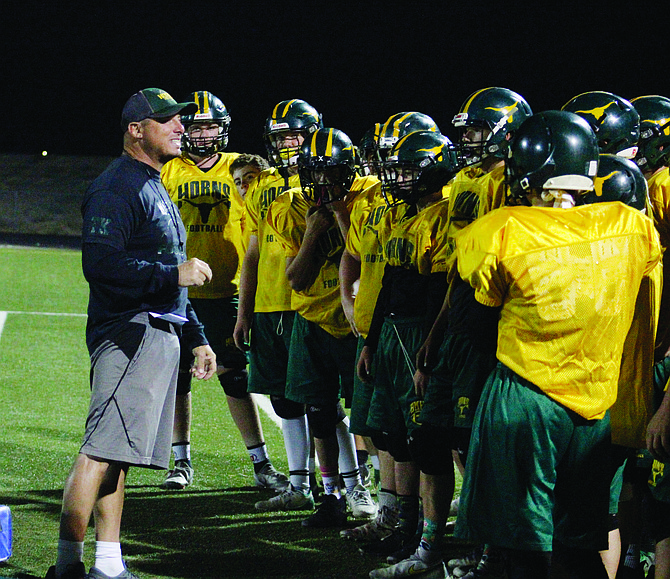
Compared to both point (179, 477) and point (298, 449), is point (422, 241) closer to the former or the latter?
point (298, 449)

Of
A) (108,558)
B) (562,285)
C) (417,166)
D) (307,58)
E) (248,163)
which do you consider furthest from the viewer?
(307,58)

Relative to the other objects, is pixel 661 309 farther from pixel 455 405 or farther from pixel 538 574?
pixel 538 574

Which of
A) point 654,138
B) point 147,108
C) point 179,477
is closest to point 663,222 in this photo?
point 654,138

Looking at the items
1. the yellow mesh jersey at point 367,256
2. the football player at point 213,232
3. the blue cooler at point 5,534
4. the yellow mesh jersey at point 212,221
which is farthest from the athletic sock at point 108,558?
the yellow mesh jersey at point 212,221

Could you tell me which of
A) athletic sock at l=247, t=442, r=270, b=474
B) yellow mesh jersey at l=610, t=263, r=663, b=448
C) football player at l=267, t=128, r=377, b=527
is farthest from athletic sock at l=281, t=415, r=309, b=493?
yellow mesh jersey at l=610, t=263, r=663, b=448

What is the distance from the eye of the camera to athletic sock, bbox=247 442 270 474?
5.69 metres

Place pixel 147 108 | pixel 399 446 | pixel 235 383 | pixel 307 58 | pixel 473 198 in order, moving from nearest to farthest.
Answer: pixel 147 108 → pixel 473 198 → pixel 399 446 → pixel 235 383 → pixel 307 58

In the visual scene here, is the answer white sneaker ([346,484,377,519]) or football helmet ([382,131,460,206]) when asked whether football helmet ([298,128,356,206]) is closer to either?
football helmet ([382,131,460,206])

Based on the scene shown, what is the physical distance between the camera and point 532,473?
2.90m

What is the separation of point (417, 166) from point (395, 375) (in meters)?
0.94

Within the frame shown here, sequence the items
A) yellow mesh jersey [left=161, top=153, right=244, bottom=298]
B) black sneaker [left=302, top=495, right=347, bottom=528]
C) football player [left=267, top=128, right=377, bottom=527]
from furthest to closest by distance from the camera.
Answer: yellow mesh jersey [left=161, top=153, right=244, bottom=298] → football player [left=267, top=128, right=377, bottom=527] → black sneaker [left=302, top=495, right=347, bottom=528]

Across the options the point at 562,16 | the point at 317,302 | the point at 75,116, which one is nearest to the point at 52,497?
the point at 317,302

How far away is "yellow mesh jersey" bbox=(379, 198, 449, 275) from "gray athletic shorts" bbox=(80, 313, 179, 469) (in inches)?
43.5

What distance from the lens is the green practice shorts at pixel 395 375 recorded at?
430 cm
